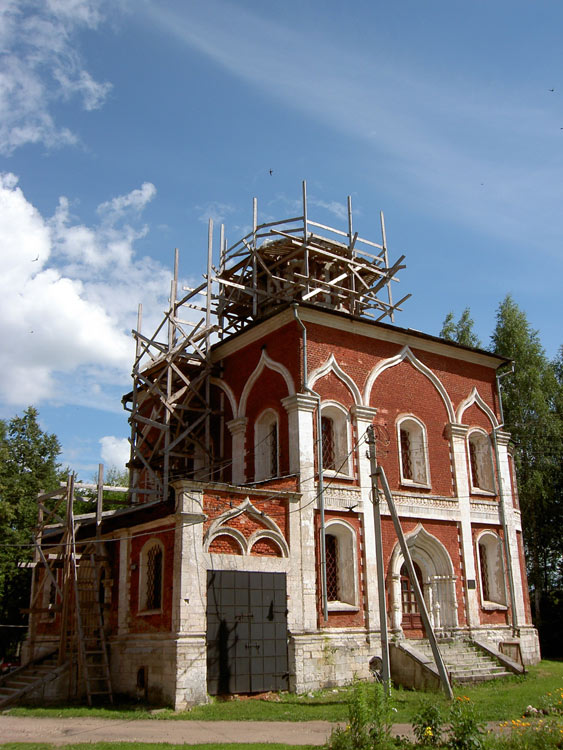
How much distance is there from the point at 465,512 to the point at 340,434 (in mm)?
4819

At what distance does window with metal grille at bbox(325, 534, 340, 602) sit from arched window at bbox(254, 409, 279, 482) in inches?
96.9

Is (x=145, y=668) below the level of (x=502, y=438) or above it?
below

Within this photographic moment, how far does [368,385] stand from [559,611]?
16.6 m

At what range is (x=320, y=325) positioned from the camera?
19641mm

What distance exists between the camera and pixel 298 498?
17.6 metres

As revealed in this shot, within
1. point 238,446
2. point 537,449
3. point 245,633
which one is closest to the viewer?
point 245,633

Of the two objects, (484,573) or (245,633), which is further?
(484,573)

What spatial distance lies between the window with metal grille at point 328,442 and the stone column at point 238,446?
2.43 m

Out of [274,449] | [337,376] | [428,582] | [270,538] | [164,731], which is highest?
[337,376]

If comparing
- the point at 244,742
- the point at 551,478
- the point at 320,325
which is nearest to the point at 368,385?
the point at 320,325

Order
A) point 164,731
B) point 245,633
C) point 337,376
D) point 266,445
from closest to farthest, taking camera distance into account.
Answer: point 164,731
point 245,633
point 337,376
point 266,445

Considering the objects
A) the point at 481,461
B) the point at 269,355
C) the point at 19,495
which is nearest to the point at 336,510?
the point at 269,355

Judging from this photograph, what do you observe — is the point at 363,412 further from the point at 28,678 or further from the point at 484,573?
the point at 28,678

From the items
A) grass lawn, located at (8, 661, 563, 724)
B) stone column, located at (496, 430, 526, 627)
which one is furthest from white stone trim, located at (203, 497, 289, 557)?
stone column, located at (496, 430, 526, 627)
